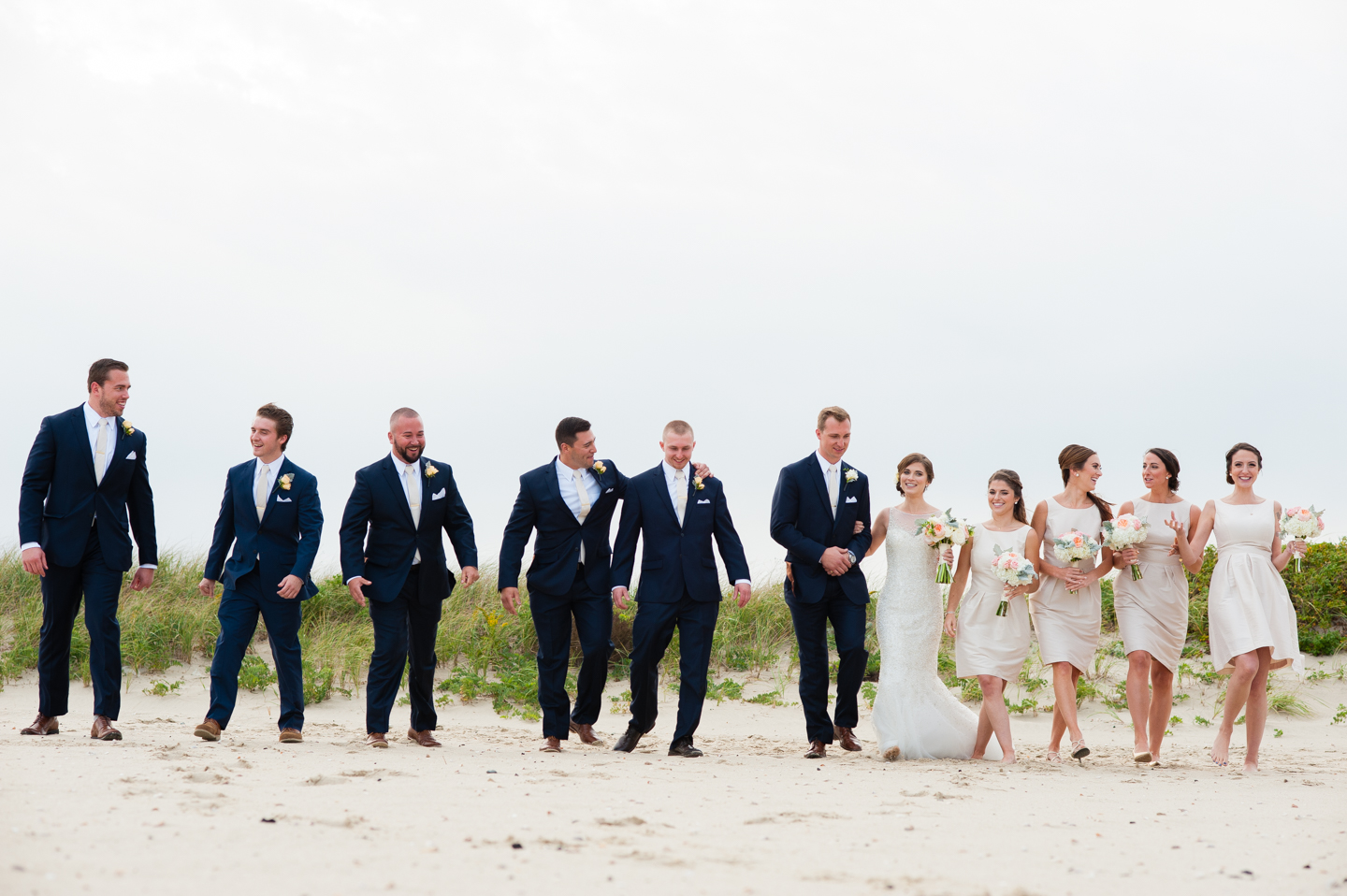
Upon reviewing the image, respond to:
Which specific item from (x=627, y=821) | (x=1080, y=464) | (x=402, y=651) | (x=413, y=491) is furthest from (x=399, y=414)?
(x=1080, y=464)

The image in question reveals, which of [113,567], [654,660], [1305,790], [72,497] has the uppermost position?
[72,497]

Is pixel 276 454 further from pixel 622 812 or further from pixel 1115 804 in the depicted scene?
pixel 1115 804

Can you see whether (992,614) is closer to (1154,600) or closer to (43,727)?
(1154,600)

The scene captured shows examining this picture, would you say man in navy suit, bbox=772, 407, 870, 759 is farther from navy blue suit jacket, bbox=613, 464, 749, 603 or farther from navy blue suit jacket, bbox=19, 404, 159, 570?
navy blue suit jacket, bbox=19, 404, 159, 570

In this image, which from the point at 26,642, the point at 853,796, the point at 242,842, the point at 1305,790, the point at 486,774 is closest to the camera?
the point at 242,842

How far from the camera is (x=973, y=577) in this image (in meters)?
7.61

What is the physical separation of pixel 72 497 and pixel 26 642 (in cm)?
458

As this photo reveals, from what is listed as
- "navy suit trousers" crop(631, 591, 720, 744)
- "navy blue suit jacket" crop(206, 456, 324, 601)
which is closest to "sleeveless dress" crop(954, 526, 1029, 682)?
"navy suit trousers" crop(631, 591, 720, 744)

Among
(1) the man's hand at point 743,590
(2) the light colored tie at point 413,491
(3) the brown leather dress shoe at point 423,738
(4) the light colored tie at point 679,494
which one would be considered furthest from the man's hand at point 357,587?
(1) the man's hand at point 743,590

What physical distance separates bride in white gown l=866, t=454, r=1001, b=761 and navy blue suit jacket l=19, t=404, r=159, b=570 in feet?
17.2

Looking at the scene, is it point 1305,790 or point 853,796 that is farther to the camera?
point 1305,790

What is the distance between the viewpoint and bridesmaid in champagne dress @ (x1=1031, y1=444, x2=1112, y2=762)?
24.4ft

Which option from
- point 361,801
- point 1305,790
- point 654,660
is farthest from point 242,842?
point 1305,790

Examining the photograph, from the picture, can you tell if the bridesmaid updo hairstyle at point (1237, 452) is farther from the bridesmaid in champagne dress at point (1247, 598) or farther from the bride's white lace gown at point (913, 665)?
the bride's white lace gown at point (913, 665)
